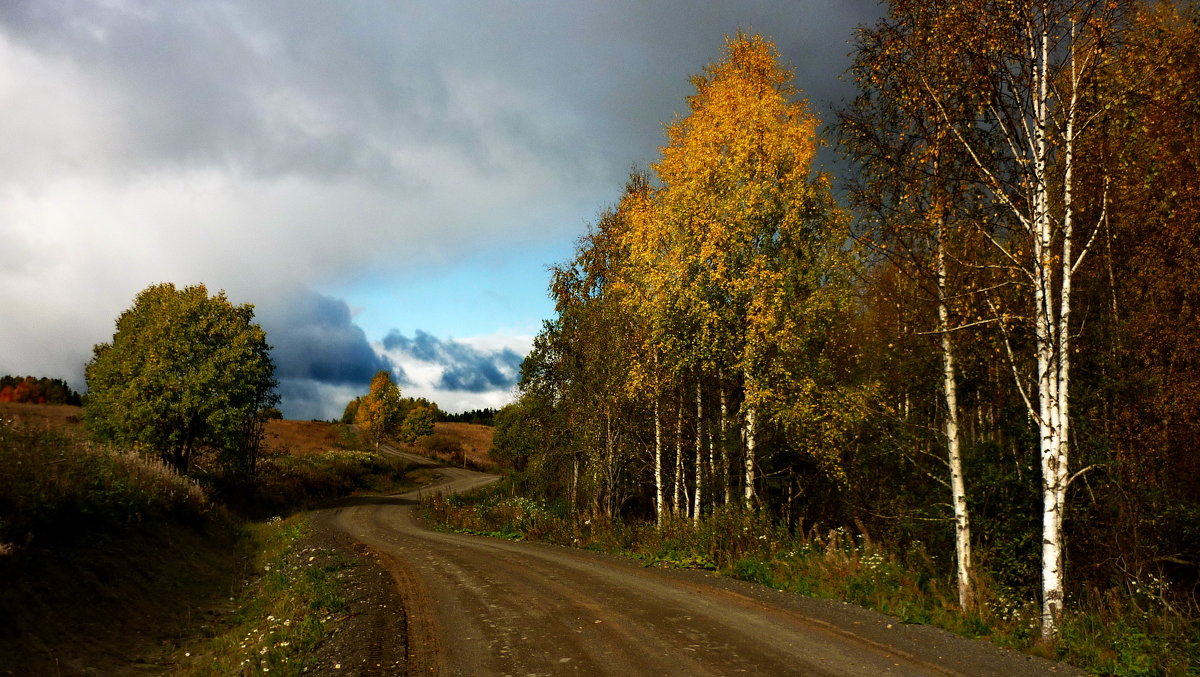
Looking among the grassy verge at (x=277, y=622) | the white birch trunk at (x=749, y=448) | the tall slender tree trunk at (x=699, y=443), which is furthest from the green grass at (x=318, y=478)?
the white birch trunk at (x=749, y=448)

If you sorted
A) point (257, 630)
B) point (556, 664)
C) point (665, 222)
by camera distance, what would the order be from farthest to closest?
point (665, 222), point (257, 630), point (556, 664)

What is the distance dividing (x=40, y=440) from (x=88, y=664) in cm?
857

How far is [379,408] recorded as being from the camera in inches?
3511

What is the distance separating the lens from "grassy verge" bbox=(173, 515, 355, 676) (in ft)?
29.7

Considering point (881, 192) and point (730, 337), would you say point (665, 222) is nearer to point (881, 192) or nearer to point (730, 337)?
point (730, 337)

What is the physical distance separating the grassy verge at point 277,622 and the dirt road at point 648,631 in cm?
133

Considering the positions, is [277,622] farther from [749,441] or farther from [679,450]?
[679,450]

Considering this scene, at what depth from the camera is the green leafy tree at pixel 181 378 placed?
33.9m

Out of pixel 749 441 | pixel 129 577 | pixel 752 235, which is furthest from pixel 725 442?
pixel 129 577

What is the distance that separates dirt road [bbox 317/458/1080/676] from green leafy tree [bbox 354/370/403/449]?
3067 inches

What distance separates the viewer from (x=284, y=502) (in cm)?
4269

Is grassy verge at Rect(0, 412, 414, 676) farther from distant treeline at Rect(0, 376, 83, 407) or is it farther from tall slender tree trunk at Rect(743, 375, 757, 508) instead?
distant treeline at Rect(0, 376, 83, 407)

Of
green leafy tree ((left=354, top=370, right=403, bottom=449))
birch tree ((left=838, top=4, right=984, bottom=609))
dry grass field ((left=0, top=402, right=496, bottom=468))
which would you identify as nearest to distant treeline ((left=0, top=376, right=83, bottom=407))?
dry grass field ((left=0, top=402, right=496, bottom=468))

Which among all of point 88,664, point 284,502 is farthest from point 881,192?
point 284,502
